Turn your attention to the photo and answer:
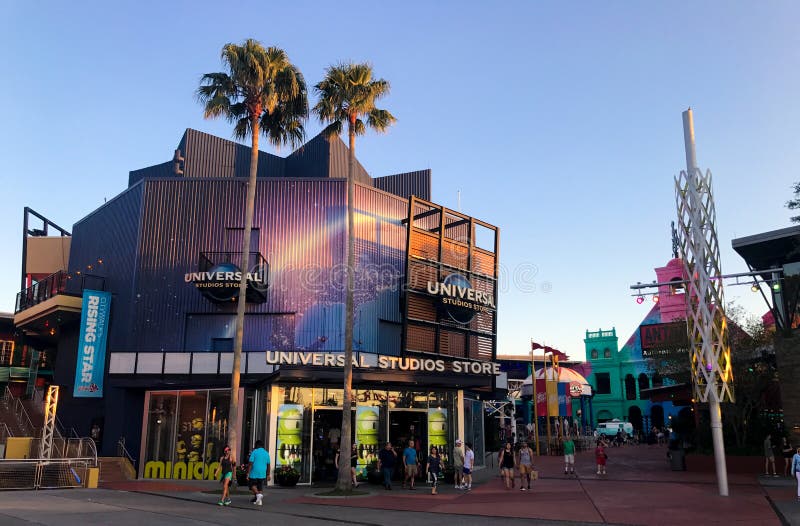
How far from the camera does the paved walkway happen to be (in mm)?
15922

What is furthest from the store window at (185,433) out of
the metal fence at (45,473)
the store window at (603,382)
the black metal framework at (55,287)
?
the store window at (603,382)

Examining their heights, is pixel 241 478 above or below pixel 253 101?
below

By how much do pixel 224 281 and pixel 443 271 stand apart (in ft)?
35.0

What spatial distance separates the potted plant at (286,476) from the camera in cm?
2514

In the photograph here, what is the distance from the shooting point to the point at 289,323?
30656mm

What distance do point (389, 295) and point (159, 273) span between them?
37.1ft

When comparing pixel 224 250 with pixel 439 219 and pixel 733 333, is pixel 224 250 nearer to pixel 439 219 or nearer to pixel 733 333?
pixel 439 219

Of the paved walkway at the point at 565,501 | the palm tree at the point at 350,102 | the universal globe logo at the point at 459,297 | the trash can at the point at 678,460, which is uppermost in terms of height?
the palm tree at the point at 350,102

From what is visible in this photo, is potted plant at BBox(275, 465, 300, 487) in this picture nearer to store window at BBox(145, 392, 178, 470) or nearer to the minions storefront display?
the minions storefront display

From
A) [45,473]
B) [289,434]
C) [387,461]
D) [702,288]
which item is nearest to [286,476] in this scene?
[289,434]

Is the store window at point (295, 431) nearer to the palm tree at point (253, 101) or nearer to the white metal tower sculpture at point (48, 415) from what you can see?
the palm tree at point (253, 101)

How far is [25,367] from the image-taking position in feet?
184

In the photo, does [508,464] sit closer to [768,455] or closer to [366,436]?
[366,436]

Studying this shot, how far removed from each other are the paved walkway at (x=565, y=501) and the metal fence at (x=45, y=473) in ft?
6.69
